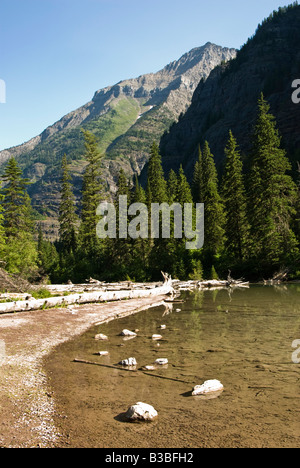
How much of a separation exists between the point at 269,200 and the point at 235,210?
5.49 meters

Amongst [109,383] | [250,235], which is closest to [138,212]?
[250,235]

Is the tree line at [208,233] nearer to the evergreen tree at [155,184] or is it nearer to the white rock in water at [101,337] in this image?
the evergreen tree at [155,184]

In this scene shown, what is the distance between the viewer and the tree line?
34125 mm

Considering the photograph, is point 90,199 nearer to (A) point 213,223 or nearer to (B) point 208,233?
(B) point 208,233

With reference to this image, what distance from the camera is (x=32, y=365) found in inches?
320

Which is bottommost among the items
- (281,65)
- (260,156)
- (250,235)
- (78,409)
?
(78,409)

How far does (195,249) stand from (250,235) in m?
8.68

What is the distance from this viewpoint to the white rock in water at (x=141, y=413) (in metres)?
5.14

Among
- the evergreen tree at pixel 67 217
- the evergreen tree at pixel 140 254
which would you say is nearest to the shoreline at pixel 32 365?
the evergreen tree at pixel 140 254

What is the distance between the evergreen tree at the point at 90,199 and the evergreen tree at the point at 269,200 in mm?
26436

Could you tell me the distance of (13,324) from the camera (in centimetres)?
1269

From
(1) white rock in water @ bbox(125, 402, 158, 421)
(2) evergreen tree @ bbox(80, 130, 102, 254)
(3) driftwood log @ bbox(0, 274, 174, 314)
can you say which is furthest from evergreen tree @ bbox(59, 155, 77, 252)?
(1) white rock in water @ bbox(125, 402, 158, 421)
